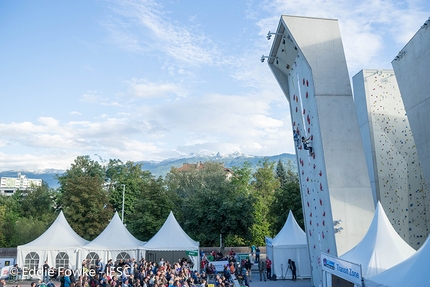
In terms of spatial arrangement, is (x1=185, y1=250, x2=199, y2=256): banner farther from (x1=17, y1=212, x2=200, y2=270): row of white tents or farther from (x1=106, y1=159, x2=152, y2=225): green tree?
(x1=106, y1=159, x2=152, y2=225): green tree

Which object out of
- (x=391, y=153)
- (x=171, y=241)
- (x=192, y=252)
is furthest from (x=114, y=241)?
(x=391, y=153)

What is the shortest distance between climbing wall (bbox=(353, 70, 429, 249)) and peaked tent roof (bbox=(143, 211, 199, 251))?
1054 cm

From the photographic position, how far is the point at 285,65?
64.2 feet

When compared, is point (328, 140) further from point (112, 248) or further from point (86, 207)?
point (86, 207)

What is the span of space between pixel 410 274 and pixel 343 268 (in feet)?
10.1

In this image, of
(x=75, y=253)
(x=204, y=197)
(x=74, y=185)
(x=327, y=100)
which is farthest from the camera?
(x=74, y=185)

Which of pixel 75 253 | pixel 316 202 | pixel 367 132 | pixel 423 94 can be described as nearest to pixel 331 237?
pixel 316 202

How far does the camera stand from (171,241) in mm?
21125

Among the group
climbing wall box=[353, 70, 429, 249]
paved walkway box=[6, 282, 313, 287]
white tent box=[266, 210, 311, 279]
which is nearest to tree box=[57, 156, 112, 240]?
paved walkway box=[6, 282, 313, 287]

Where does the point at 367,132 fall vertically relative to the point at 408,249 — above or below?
above

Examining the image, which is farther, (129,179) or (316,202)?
(129,179)

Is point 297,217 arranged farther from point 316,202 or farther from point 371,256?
point 371,256

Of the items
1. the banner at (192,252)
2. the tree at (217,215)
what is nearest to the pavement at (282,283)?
the banner at (192,252)

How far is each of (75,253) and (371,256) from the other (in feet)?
52.7
